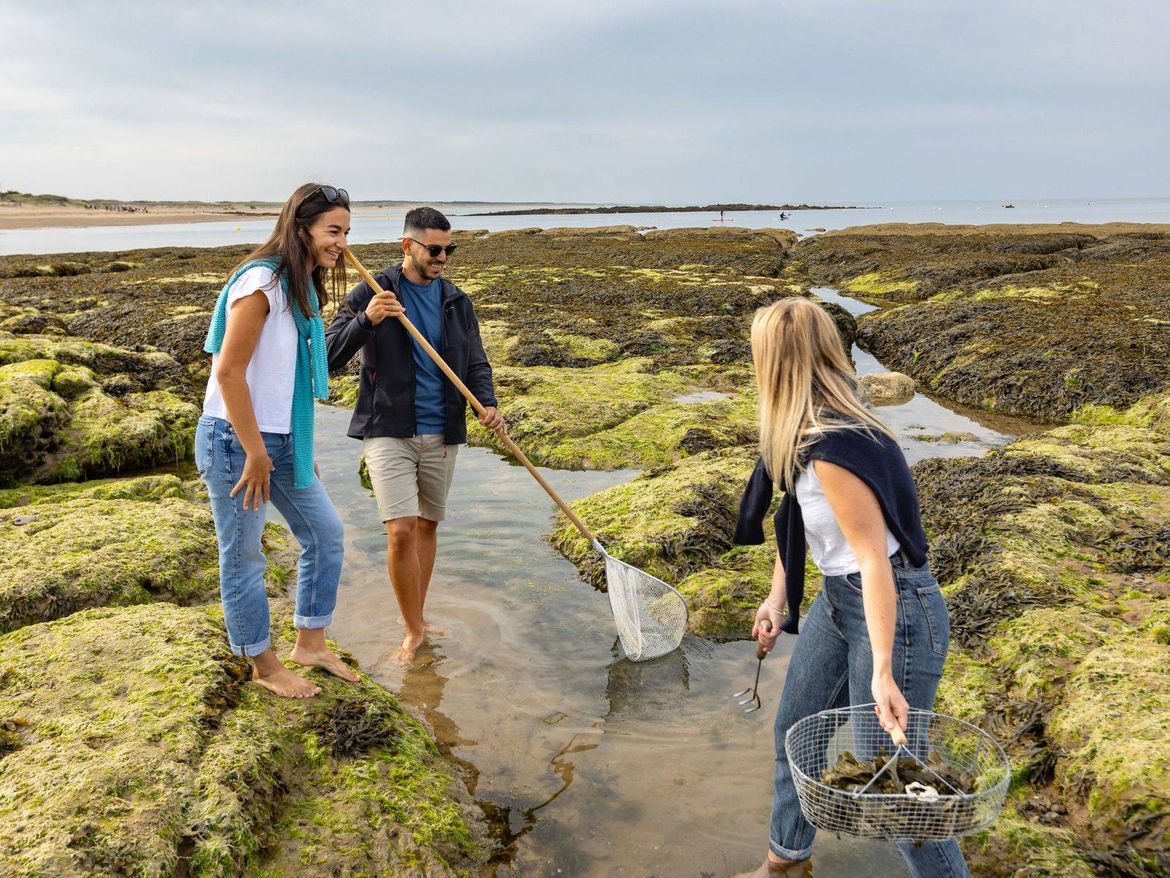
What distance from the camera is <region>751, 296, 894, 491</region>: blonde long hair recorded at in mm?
2865

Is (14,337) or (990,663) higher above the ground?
(14,337)

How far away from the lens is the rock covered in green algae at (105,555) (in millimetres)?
5199

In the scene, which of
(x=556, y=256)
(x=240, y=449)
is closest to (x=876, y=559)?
(x=240, y=449)

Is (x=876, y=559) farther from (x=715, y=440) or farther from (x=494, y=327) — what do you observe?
(x=494, y=327)

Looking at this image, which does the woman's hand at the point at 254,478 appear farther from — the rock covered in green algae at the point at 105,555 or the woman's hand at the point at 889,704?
the woman's hand at the point at 889,704

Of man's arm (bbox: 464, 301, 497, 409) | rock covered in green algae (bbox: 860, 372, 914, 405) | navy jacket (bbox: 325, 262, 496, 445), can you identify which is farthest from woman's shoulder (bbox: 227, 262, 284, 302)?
rock covered in green algae (bbox: 860, 372, 914, 405)

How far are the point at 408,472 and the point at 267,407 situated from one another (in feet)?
5.97

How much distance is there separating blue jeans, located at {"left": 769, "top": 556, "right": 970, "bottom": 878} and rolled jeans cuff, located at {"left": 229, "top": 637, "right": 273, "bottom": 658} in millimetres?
2548

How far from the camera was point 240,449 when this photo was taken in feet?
11.8

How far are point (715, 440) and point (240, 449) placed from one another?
22.7 feet

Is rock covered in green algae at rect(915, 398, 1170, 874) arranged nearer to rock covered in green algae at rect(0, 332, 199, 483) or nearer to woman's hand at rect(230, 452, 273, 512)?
woman's hand at rect(230, 452, 273, 512)

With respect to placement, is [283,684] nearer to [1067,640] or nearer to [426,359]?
[426,359]

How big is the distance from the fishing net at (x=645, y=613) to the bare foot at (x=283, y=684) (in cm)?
217

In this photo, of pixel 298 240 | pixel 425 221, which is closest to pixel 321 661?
pixel 298 240
